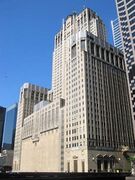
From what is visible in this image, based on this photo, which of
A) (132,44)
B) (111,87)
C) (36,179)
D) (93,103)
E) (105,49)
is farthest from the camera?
(105,49)

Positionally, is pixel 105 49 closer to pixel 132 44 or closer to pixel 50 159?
pixel 132 44

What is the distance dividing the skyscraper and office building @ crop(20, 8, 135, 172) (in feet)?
83.9

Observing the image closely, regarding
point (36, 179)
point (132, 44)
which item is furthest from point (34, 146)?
point (36, 179)

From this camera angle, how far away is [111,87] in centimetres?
16050

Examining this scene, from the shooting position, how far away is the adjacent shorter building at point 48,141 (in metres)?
151

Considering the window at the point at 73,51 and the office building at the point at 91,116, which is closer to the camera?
the office building at the point at 91,116

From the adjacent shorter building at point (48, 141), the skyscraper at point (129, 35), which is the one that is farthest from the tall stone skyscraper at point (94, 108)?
the skyscraper at point (129, 35)

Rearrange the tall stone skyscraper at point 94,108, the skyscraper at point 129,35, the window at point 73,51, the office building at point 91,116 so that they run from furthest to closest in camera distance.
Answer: the window at point 73,51
the office building at point 91,116
the tall stone skyscraper at point 94,108
the skyscraper at point 129,35

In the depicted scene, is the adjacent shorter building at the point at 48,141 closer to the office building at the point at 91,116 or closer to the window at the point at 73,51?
the office building at the point at 91,116

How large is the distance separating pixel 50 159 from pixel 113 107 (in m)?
56.3

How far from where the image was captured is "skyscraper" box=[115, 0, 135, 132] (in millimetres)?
127688

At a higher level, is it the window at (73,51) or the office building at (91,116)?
the window at (73,51)

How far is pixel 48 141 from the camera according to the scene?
16825cm

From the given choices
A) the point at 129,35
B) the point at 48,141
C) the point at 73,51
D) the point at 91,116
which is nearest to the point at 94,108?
the point at 91,116
